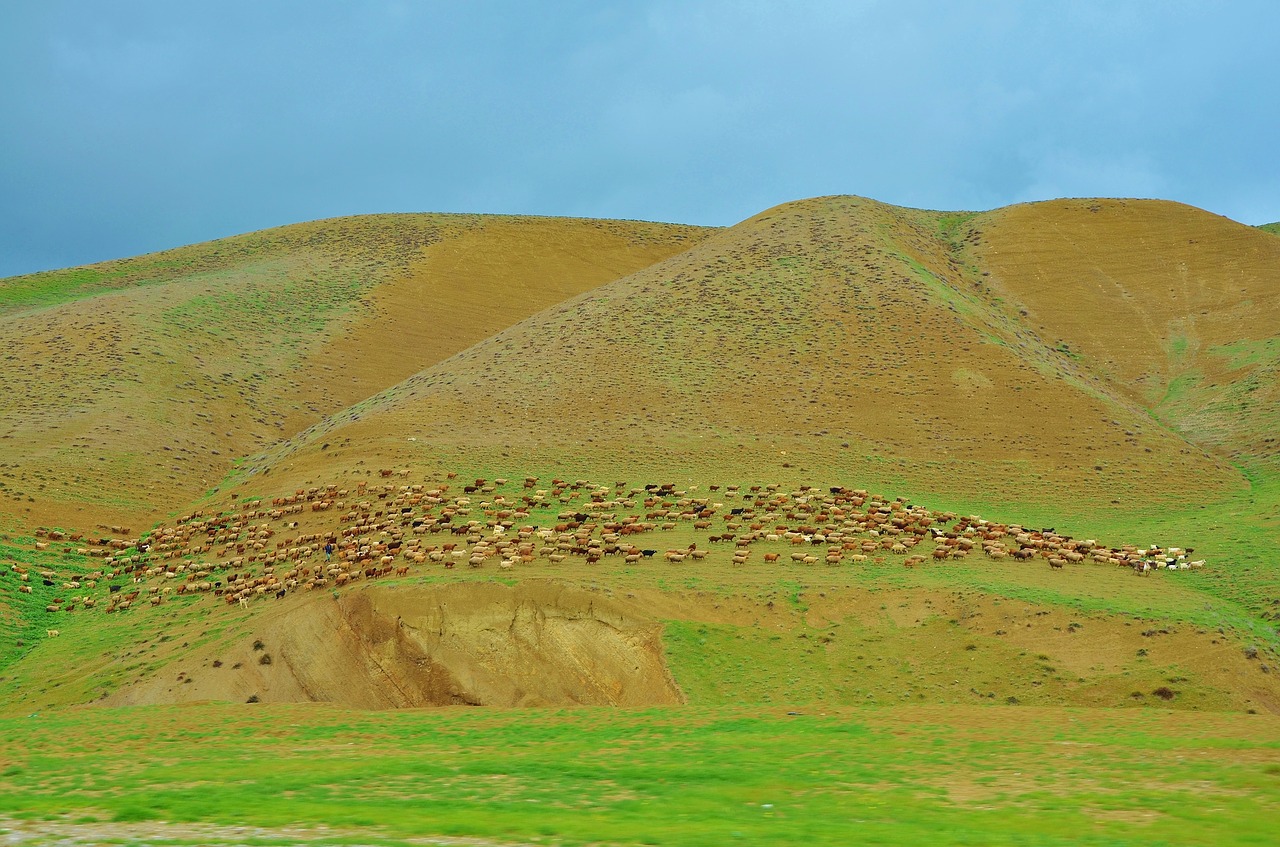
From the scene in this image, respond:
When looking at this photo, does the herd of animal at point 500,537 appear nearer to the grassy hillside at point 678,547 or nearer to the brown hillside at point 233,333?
the grassy hillside at point 678,547

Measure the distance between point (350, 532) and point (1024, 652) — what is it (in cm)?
2440

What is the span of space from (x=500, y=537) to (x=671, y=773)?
2027 cm

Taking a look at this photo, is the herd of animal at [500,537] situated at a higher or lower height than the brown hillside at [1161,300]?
lower

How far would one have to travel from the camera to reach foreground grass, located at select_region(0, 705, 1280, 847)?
14336mm

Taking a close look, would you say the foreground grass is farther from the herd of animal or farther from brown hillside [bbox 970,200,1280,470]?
brown hillside [bbox 970,200,1280,470]

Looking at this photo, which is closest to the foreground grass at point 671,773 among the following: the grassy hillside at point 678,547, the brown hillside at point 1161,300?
the grassy hillside at point 678,547

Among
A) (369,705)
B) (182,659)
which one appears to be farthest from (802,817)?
(182,659)

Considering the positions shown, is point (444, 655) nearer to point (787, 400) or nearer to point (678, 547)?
point (678, 547)

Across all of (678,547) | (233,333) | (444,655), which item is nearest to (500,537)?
(678,547)

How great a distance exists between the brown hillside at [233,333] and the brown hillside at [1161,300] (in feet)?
119

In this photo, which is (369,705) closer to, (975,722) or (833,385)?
(975,722)

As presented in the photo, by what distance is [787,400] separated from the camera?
183 feet

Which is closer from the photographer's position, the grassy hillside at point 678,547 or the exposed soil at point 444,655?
the grassy hillside at point 678,547

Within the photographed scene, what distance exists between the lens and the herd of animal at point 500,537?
35.9 m
